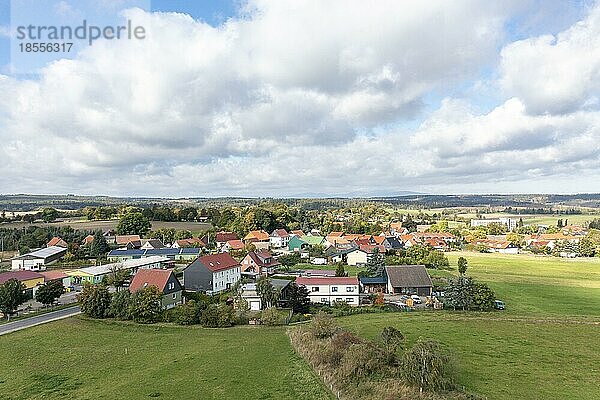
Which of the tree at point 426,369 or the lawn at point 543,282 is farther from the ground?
the tree at point 426,369

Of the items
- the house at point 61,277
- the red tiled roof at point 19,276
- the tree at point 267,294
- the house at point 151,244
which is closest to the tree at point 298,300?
the tree at point 267,294

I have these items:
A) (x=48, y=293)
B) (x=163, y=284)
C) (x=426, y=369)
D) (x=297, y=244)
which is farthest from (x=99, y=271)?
(x=426, y=369)

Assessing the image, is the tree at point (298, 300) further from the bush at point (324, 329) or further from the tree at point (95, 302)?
the tree at point (95, 302)

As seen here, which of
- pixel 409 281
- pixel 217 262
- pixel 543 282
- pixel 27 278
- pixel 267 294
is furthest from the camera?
pixel 543 282

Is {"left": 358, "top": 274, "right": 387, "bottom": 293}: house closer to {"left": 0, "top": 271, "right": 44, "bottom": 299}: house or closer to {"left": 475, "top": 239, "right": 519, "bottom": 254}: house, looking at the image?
{"left": 0, "top": 271, "right": 44, "bottom": 299}: house

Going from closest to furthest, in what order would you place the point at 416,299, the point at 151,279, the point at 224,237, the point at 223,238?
1. the point at 151,279
2. the point at 416,299
3. the point at 223,238
4. the point at 224,237

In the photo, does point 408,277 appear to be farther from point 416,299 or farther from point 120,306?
point 120,306

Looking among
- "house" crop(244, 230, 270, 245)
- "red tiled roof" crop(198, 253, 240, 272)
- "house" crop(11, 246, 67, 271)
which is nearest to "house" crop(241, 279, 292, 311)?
"red tiled roof" crop(198, 253, 240, 272)
